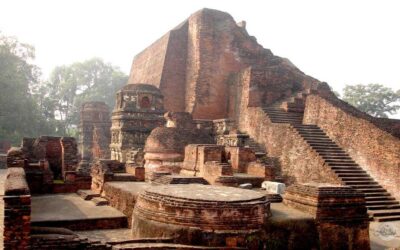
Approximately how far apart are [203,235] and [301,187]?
2.68 meters

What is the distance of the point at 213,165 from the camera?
11938 mm

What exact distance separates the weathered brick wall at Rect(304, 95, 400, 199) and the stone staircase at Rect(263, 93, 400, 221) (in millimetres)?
185

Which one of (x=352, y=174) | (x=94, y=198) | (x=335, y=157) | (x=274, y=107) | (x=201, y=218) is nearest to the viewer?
(x=201, y=218)

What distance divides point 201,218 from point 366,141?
8.07 metres

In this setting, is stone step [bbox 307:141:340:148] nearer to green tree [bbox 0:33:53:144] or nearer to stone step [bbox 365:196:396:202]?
stone step [bbox 365:196:396:202]

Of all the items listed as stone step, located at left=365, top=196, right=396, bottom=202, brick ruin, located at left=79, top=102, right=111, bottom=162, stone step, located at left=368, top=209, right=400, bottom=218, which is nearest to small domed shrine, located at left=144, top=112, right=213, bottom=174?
stone step, located at left=365, top=196, right=396, bottom=202

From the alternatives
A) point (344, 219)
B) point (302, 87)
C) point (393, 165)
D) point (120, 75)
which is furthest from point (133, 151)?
point (120, 75)

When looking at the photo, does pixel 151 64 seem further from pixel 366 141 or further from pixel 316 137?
pixel 366 141

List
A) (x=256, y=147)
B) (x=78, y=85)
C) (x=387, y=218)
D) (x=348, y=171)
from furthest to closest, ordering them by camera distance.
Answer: (x=78, y=85)
(x=256, y=147)
(x=348, y=171)
(x=387, y=218)

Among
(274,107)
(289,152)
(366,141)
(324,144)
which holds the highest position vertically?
(274,107)

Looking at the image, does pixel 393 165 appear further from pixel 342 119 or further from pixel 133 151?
pixel 133 151

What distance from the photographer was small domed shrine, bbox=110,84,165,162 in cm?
1975

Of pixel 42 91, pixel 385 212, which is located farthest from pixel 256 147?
pixel 42 91

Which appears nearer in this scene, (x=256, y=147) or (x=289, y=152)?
(x=289, y=152)
